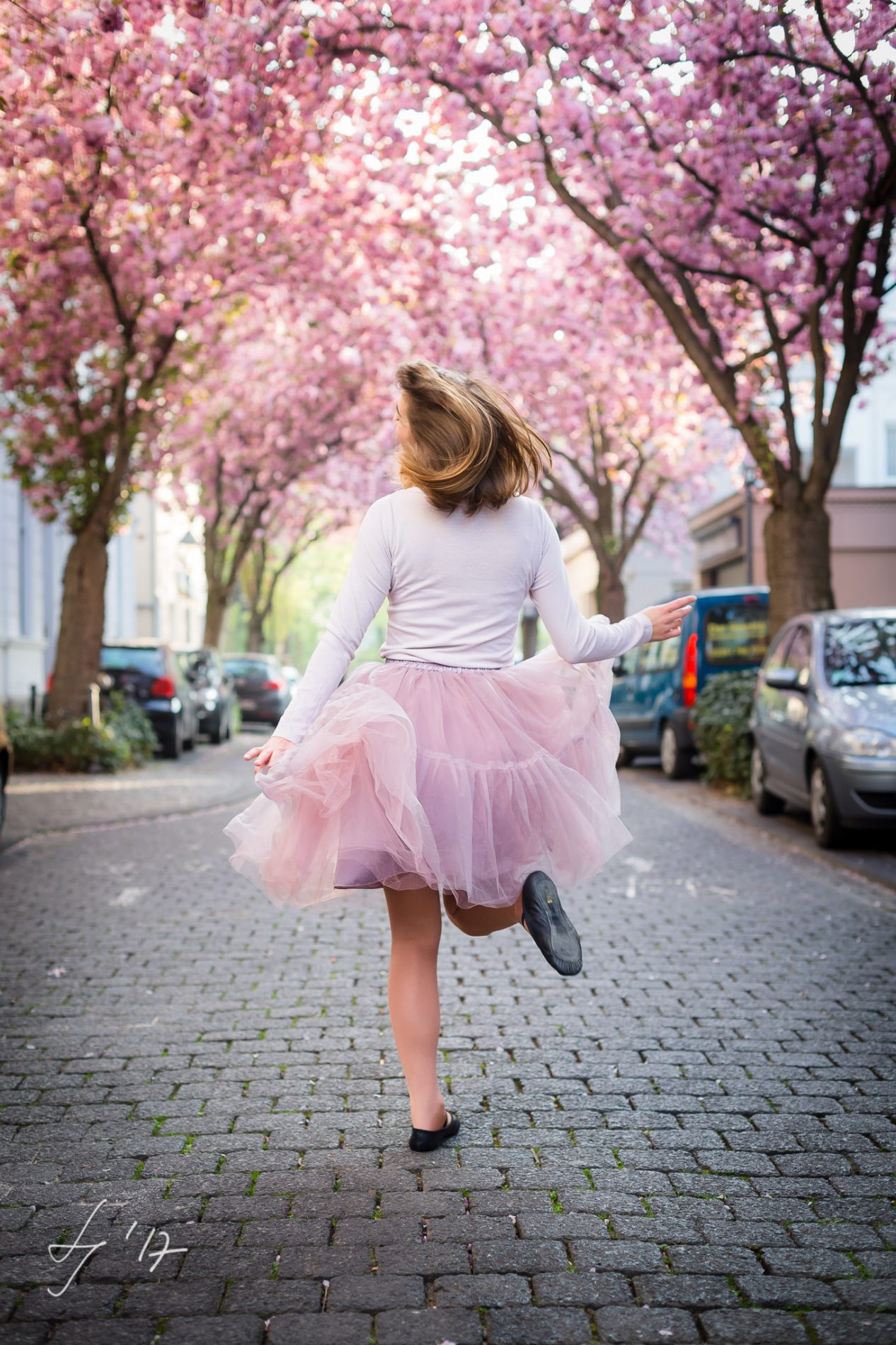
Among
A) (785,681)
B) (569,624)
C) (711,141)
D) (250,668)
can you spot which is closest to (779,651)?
(785,681)

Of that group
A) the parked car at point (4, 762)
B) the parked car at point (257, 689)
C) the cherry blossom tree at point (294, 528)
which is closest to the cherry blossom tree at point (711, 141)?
the parked car at point (4, 762)

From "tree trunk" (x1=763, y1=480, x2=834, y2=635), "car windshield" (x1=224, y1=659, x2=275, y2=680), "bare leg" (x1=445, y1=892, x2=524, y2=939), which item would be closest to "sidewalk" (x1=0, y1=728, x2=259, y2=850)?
"tree trunk" (x1=763, y1=480, x2=834, y2=635)

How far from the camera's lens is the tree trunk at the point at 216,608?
110 ft

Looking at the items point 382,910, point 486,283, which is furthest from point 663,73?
point 486,283

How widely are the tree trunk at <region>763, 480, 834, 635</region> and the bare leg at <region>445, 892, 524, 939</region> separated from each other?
11010 millimetres

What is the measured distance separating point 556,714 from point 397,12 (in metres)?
9.26

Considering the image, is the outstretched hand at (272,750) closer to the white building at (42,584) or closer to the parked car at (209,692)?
the white building at (42,584)

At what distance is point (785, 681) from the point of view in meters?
11.0

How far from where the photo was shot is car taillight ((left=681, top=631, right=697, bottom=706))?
16.2 metres

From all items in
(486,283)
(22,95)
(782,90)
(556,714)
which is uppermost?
(486,283)

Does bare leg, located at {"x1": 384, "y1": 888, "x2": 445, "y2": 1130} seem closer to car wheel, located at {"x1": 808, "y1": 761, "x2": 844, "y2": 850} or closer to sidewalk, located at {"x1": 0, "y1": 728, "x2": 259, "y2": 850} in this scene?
car wheel, located at {"x1": 808, "y1": 761, "x2": 844, "y2": 850}

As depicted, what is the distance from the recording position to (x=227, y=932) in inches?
288

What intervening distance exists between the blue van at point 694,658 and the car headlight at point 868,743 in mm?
5926

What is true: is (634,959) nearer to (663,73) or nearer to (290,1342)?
(290,1342)
